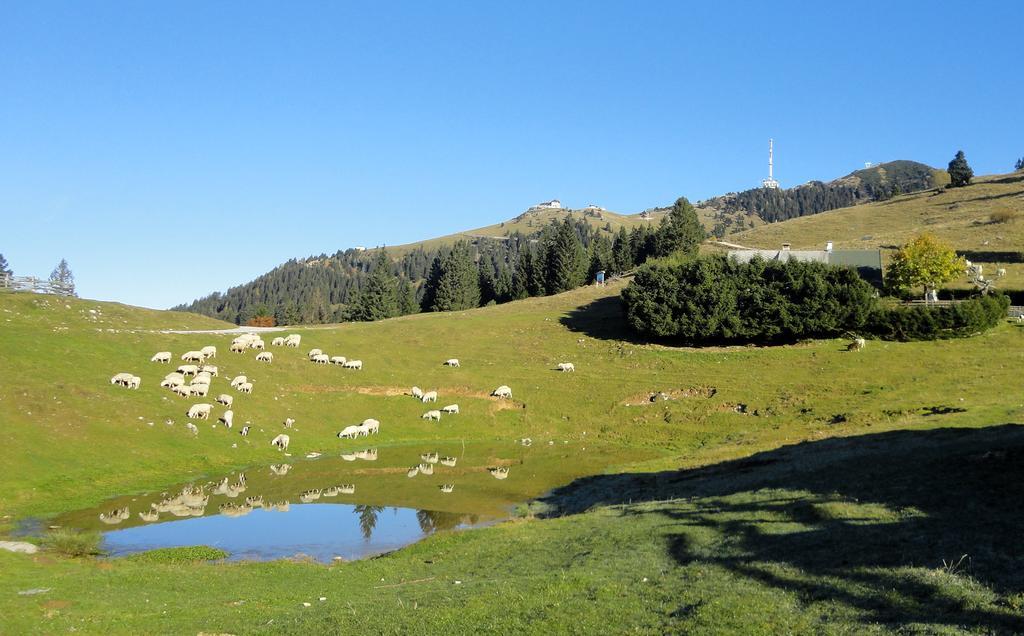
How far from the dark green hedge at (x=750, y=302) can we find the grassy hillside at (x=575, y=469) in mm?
2905

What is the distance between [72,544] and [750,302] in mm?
70221

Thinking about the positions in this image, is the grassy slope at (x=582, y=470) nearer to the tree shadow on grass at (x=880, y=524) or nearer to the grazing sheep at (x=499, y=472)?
the tree shadow on grass at (x=880, y=524)

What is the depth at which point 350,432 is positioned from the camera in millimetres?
56906

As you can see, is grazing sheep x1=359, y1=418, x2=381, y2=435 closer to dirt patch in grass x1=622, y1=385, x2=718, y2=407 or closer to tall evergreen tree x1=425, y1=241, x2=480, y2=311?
dirt patch in grass x1=622, y1=385, x2=718, y2=407

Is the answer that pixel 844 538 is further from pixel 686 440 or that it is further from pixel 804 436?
pixel 686 440

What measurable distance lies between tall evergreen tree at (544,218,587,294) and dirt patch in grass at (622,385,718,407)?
73.4m

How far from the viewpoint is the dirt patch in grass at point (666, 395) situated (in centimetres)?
6684

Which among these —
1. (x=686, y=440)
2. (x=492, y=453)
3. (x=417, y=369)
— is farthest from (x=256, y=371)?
(x=686, y=440)

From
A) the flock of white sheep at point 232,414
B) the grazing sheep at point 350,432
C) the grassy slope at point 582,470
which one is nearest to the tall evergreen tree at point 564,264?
the grassy slope at point 582,470

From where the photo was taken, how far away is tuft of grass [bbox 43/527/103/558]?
93.1ft

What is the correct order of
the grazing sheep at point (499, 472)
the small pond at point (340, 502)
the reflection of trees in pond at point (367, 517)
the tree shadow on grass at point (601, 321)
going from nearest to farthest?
the small pond at point (340, 502), the reflection of trees in pond at point (367, 517), the grazing sheep at point (499, 472), the tree shadow on grass at point (601, 321)

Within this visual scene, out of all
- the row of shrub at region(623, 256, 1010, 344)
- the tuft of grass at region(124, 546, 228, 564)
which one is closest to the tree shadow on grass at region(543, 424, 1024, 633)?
the tuft of grass at region(124, 546, 228, 564)

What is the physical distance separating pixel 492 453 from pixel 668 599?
1518 inches

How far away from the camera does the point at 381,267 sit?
136 m
